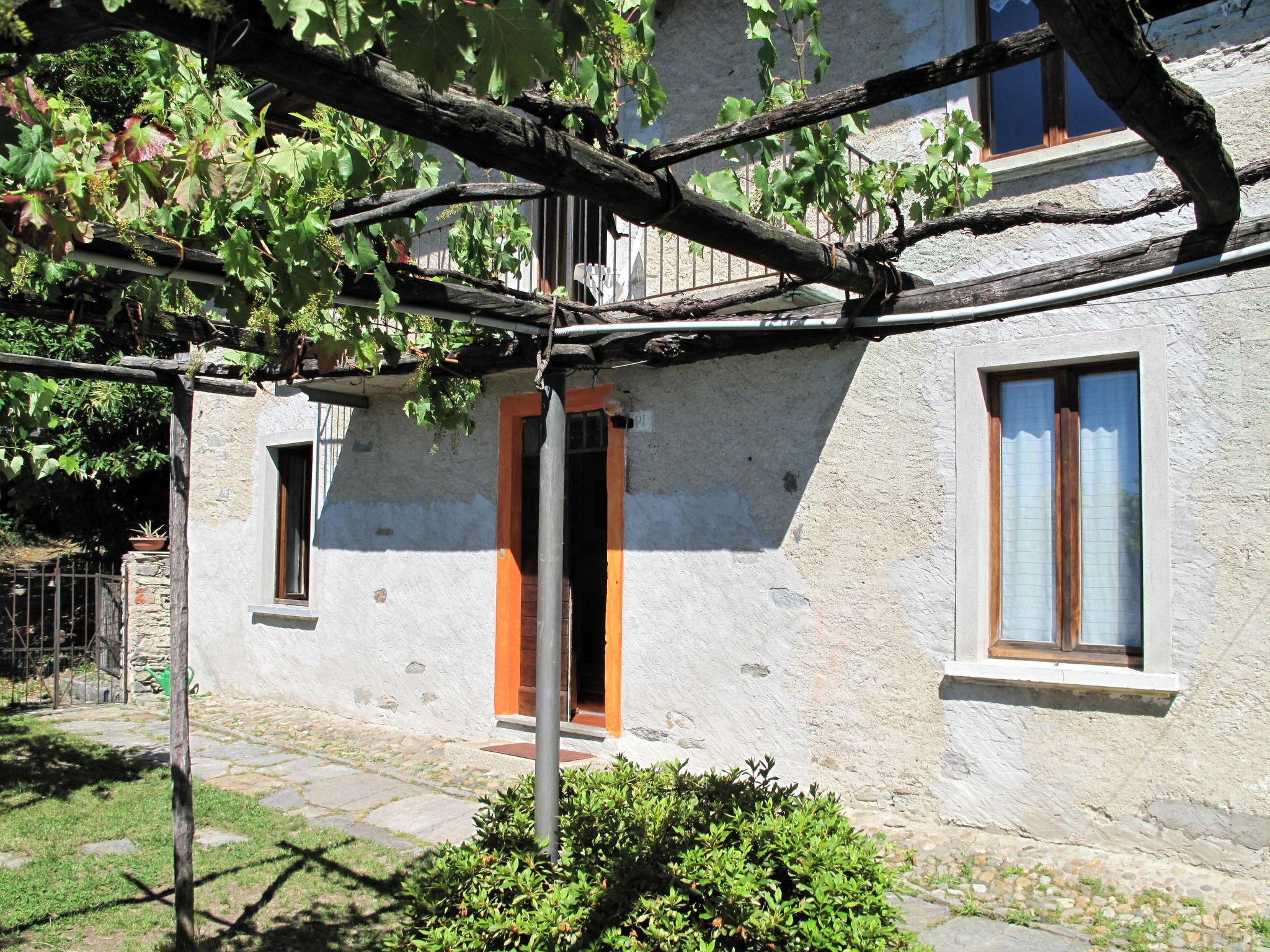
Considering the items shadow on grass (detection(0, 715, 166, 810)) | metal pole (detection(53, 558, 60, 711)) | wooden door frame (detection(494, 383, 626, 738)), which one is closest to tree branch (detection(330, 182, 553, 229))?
wooden door frame (detection(494, 383, 626, 738))

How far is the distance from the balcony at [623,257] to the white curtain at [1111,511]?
169 centimetres

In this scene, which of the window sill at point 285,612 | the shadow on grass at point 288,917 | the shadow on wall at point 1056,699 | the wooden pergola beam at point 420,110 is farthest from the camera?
the window sill at point 285,612

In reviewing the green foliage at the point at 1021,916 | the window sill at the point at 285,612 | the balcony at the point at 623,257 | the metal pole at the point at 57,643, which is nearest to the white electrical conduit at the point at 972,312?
the balcony at the point at 623,257

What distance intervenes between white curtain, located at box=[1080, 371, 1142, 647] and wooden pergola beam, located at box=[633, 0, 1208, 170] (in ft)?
10.7

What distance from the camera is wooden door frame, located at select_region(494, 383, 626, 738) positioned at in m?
7.12

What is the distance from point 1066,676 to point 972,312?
2462 millimetres

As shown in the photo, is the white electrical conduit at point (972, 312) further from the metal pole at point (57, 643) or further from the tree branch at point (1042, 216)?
the metal pole at point (57, 643)

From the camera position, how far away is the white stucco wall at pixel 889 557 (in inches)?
188

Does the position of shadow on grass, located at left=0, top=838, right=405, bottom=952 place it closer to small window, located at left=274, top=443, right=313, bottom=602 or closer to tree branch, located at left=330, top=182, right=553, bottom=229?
tree branch, located at left=330, top=182, right=553, bottom=229

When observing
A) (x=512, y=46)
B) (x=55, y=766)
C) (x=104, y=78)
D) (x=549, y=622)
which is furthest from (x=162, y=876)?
(x=104, y=78)

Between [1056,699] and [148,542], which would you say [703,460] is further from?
[148,542]

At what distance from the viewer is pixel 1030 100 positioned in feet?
18.8

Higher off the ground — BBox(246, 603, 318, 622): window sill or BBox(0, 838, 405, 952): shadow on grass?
BBox(246, 603, 318, 622): window sill

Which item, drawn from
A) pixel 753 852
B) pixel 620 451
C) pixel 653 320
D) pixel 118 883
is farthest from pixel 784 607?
pixel 118 883
